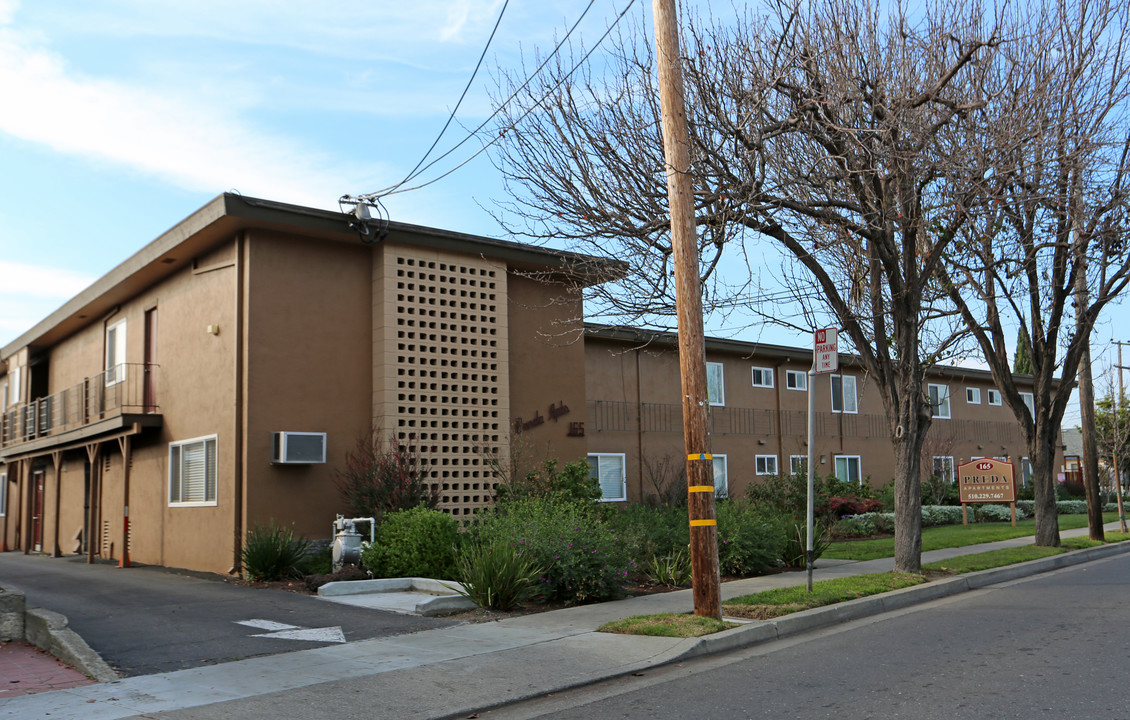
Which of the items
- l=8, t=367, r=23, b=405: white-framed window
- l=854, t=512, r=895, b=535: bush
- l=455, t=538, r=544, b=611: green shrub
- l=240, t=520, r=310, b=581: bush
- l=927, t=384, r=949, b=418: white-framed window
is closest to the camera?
l=455, t=538, r=544, b=611: green shrub

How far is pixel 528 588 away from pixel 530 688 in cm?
396

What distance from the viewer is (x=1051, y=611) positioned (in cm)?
1061

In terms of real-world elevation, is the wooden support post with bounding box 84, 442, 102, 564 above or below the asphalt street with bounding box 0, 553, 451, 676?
above

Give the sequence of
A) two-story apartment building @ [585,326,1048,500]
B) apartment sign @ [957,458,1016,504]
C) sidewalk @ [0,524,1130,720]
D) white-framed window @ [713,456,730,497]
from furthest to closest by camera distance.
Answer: white-framed window @ [713,456,730,497]
two-story apartment building @ [585,326,1048,500]
apartment sign @ [957,458,1016,504]
sidewalk @ [0,524,1130,720]

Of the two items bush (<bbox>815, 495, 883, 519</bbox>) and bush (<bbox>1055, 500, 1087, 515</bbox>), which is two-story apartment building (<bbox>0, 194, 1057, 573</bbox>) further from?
bush (<bbox>1055, 500, 1087, 515</bbox>)

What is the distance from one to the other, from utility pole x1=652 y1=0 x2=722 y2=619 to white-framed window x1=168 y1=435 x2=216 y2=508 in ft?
31.6

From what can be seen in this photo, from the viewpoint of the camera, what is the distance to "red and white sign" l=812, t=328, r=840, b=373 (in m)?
10.9

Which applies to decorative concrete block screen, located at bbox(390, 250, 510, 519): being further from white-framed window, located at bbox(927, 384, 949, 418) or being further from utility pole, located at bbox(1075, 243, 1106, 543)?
white-framed window, located at bbox(927, 384, 949, 418)

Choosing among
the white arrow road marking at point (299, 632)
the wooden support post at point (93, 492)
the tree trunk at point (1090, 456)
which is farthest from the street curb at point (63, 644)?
the tree trunk at point (1090, 456)

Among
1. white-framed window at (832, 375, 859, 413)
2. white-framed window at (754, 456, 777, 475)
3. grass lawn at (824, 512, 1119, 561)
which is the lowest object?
grass lawn at (824, 512, 1119, 561)

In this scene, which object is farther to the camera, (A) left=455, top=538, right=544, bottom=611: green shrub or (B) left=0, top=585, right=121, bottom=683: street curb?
(A) left=455, top=538, right=544, bottom=611: green shrub

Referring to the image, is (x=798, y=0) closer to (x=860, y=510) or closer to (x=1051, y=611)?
(x=1051, y=611)

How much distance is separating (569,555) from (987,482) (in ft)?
47.6

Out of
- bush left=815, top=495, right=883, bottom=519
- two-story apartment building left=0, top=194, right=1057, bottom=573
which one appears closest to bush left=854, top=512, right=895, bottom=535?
bush left=815, top=495, right=883, bottom=519
